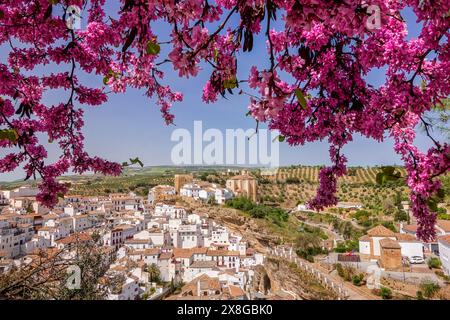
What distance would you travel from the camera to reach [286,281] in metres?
25.1

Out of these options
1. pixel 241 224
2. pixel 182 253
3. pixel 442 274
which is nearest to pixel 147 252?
pixel 182 253

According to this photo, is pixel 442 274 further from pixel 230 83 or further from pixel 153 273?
pixel 230 83

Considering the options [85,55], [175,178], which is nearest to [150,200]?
[175,178]

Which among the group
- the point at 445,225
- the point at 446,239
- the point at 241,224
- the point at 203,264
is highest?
the point at 445,225

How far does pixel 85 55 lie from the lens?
77.0 inches

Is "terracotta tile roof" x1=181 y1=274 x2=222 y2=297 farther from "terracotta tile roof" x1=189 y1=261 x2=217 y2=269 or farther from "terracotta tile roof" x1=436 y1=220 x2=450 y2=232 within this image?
"terracotta tile roof" x1=436 y1=220 x2=450 y2=232

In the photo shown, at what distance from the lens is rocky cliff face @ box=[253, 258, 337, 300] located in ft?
70.4

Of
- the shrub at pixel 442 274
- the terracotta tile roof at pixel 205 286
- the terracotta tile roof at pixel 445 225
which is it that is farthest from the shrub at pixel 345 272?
the terracotta tile roof at pixel 205 286

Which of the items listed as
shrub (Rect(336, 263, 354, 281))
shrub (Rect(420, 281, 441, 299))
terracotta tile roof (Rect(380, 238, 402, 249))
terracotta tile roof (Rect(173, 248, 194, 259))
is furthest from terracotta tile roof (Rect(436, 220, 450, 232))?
terracotta tile roof (Rect(173, 248, 194, 259))

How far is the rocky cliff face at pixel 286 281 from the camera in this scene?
21.5m

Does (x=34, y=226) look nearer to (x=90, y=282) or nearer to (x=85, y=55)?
(x=90, y=282)

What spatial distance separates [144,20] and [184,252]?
2988cm

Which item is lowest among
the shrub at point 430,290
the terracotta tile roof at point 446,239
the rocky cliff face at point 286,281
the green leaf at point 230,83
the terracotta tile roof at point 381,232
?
the rocky cliff face at point 286,281

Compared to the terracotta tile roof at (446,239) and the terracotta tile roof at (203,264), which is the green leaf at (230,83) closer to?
the terracotta tile roof at (446,239)
